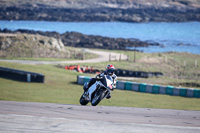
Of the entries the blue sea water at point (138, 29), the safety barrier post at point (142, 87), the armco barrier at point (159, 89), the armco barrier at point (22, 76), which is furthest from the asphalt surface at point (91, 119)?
the blue sea water at point (138, 29)

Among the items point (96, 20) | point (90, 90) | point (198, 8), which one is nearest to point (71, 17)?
point (96, 20)

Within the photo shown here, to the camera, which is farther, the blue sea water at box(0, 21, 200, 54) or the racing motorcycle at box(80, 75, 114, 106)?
the blue sea water at box(0, 21, 200, 54)

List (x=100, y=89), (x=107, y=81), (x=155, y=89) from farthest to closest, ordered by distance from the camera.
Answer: (x=155, y=89) → (x=100, y=89) → (x=107, y=81)

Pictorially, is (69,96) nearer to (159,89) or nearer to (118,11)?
(159,89)

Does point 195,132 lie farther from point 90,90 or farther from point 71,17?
point 71,17

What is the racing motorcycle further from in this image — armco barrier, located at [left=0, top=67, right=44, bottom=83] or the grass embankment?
armco barrier, located at [left=0, top=67, right=44, bottom=83]

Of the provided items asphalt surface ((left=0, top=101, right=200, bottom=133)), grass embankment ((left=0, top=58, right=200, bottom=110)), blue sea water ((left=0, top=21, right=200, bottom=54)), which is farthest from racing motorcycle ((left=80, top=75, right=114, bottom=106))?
blue sea water ((left=0, top=21, right=200, bottom=54))

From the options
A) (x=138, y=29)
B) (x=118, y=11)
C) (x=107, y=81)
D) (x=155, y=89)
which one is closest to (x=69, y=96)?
(x=155, y=89)

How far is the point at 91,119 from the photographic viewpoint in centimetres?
1212

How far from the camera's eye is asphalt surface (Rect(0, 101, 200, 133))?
34.5 ft

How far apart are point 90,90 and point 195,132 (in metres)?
5.03

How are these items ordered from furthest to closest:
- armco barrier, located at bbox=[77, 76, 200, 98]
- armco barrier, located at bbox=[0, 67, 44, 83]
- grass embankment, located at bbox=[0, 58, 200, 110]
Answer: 1. armco barrier, located at bbox=[0, 67, 44, 83]
2. armco barrier, located at bbox=[77, 76, 200, 98]
3. grass embankment, located at bbox=[0, 58, 200, 110]

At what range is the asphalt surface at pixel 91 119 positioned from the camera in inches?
414

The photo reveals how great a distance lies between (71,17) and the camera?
160 m
